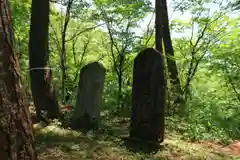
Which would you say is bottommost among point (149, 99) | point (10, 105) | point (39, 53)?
point (149, 99)

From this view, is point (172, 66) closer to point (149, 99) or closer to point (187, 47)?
point (187, 47)

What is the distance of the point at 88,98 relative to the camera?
18.5ft

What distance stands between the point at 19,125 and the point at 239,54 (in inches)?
370

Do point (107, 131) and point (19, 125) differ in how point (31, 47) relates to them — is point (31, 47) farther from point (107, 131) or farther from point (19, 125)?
point (19, 125)

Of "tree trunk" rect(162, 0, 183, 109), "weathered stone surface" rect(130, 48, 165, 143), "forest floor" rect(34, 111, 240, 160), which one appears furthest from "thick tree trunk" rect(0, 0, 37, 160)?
"tree trunk" rect(162, 0, 183, 109)

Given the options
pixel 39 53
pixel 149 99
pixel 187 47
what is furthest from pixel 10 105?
pixel 187 47

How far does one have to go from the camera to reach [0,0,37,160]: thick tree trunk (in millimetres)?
2057

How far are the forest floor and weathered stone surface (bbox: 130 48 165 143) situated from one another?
0.37 m

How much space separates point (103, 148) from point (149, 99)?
1240 mm

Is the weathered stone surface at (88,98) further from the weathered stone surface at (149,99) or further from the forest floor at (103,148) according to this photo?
the weathered stone surface at (149,99)

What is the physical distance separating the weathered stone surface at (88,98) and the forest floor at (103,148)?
33 centimetres

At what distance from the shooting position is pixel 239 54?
32.2ft

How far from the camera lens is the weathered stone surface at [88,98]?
5641 mm

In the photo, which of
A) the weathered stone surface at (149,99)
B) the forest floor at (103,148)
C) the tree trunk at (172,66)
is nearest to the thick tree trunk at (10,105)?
the forest floor at (103,148)
